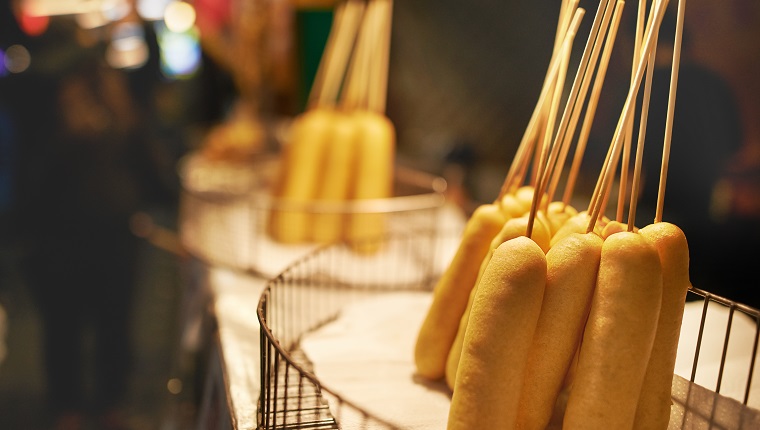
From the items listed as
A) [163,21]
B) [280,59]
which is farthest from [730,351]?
[163,21]

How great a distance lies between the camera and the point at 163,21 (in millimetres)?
3256

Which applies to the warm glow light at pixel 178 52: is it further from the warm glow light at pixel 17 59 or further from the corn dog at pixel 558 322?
the corn dog at pixel 558 322

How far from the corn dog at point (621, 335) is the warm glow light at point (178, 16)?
3030 mm

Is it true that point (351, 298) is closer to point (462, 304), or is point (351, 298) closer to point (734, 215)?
point (462, 304)

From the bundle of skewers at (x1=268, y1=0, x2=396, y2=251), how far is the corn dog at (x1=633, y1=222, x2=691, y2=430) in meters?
0.93

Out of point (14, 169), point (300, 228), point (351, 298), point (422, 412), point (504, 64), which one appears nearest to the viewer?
point (422, 412)

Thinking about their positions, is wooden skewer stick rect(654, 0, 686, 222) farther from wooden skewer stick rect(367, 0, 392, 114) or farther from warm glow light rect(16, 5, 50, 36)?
warm glow light rect(16, 5, 50, 36)

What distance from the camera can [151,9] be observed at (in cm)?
317

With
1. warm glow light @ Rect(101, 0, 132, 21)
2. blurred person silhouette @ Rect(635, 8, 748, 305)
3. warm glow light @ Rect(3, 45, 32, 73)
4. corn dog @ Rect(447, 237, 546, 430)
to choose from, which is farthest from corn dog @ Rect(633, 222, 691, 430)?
warm glow light @ Rect(101, 0, 132, 21)

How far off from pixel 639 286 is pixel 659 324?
2.8 inches

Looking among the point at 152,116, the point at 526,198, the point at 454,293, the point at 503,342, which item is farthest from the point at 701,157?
the point at 152,116

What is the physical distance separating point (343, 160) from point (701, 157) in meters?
0.81

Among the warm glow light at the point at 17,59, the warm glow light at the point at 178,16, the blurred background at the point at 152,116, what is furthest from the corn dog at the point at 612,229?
the warm glow light at the point at 178,16

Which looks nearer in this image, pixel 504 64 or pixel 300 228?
pixel 300 228
